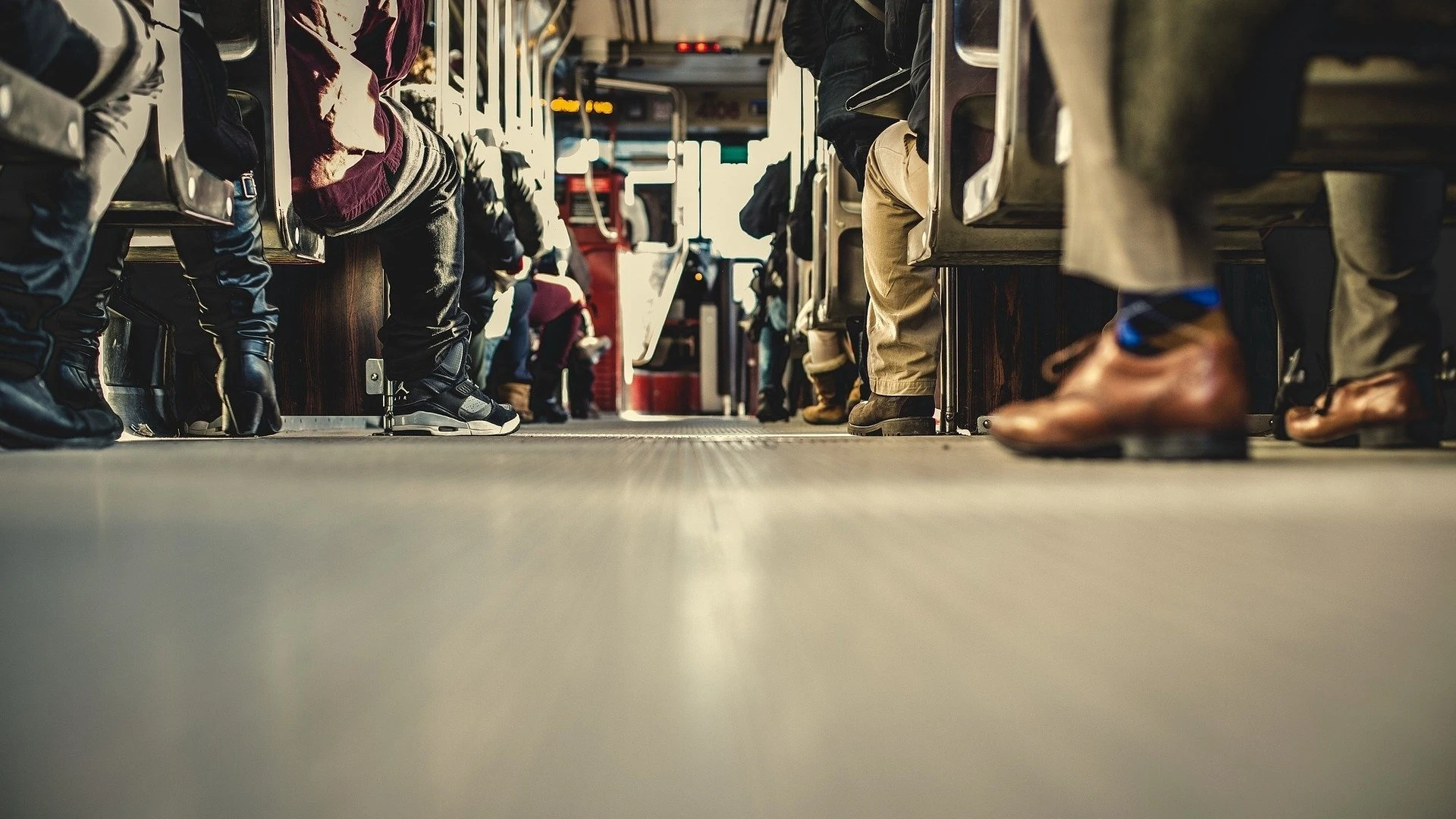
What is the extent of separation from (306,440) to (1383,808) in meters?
1.90

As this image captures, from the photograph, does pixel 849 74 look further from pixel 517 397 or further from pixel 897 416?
pixel 517 397

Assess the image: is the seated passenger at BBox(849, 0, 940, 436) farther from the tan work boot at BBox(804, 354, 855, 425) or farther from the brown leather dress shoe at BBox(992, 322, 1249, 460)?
the tan work boot at BBox(804, 354, 855, 425)

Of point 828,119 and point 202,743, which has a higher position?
point 828,119

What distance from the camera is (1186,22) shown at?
0.97 m

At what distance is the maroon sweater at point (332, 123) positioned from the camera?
2051 millimetres

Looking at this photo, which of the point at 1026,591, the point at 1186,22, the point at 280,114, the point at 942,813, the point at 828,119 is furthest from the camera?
the point at 828,119

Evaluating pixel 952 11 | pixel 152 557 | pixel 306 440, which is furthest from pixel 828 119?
pixel 152 557

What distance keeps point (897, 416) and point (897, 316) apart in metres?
0.24

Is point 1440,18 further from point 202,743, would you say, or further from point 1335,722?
point 202,743

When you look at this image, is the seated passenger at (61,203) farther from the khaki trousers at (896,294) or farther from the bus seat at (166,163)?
the khaki trousers at (896,294)

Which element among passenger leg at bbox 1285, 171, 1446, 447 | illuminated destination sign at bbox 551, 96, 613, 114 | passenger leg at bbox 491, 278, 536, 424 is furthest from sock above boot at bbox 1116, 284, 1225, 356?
illuminated destination sign at bbox 551, 96, 613, 114

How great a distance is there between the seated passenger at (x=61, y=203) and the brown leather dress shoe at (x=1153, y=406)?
119 centimetres

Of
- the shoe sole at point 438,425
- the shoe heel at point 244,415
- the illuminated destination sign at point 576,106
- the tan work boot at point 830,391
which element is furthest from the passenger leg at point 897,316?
the illuminated destination sign at point 576,106

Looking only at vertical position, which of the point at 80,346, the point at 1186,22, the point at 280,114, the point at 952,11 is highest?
the point at 952,11
